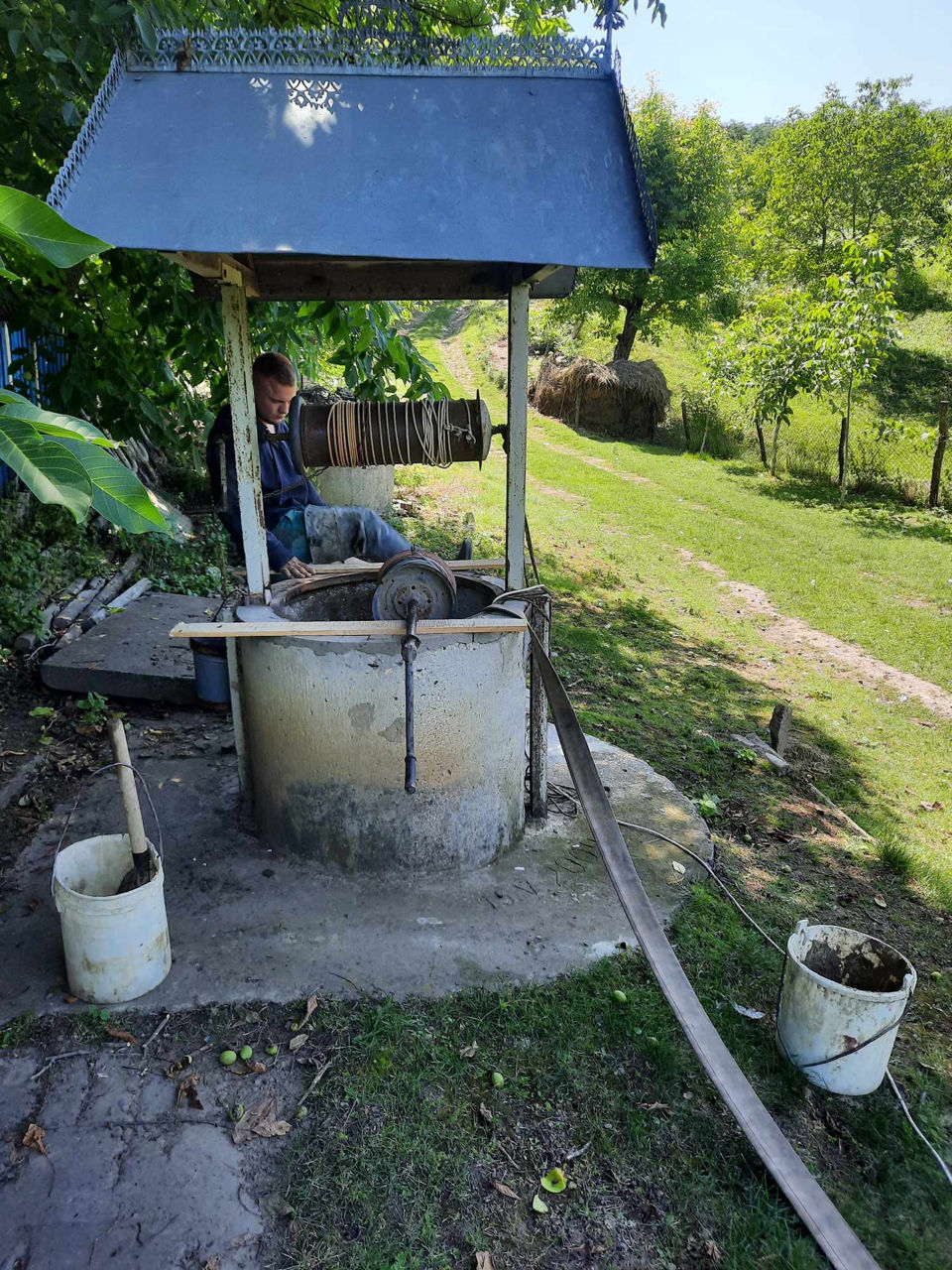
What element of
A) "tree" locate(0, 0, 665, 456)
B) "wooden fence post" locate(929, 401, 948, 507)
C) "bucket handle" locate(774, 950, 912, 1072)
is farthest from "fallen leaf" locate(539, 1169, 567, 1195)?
"wooden fence post" locate(929, 401, 948, 507)

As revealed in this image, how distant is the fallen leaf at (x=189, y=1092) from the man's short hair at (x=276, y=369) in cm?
317

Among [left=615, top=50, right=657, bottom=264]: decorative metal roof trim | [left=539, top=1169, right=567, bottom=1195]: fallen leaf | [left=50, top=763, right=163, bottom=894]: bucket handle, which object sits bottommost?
[left=539, top=1169, right=567, bottom=1195]: fallen leaf

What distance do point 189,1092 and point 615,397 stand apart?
19268mm

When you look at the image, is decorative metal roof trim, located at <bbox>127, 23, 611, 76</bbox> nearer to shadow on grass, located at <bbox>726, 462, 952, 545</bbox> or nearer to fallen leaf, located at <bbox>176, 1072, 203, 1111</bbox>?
fallen leaf, located at <bbox>176, 1072, 203, 1111</bbox>

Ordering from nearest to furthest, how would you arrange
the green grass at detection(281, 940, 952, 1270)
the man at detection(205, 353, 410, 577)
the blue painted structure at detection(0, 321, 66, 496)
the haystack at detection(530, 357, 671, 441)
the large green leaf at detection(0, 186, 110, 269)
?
the large green leaf at detection(0, 186, 110, 269), the green grass at detection(281, 940, 952, 1270), the man at detection(205, 353, 410, 577), the blue painted structure at detection(0, 321, 66, 496), the haystack at detection(530, 357, 671, 441)

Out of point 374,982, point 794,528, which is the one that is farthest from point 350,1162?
point 794,528

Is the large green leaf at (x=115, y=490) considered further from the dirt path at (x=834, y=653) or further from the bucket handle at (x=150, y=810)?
the dirt path at (x=834, y=653)

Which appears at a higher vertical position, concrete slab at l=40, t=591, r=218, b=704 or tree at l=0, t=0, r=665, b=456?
tree at l=0, t=0, r=665, b=456

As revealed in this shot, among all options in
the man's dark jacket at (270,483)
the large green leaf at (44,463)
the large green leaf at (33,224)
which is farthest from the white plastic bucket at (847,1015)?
the man's dark jacket at (270,483)

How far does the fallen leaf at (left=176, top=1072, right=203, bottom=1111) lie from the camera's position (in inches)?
106

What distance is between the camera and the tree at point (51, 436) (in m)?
1.36

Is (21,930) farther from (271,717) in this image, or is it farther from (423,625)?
(423,625)

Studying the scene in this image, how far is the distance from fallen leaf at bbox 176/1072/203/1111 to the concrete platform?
1.11ft

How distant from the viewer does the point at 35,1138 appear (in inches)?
100
